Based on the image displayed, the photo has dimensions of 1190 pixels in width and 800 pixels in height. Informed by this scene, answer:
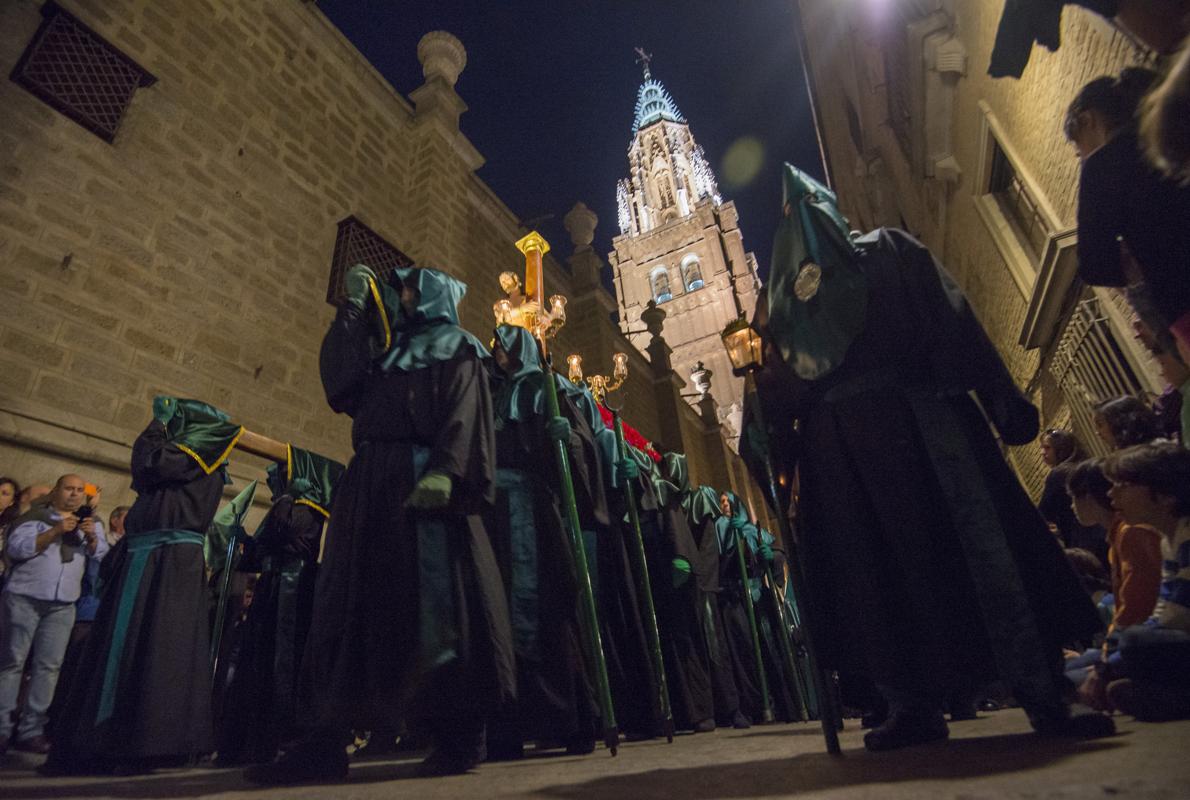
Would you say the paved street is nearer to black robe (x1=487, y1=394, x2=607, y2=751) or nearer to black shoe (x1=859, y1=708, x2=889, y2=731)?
black shoe (x1=859, y1=708, x2=889, y2=731)

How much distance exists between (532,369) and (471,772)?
7.98 feet

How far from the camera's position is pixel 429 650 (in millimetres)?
2154

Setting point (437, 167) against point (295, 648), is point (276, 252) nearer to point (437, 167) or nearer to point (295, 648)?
point (437, 167)

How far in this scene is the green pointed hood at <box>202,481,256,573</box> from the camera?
14.4 feet

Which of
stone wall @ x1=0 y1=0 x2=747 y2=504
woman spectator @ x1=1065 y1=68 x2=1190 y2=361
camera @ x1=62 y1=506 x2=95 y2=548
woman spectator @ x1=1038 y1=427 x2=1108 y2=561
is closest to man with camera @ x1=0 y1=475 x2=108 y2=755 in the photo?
camera @ x1=62 y1=506 x2=95 y2=548

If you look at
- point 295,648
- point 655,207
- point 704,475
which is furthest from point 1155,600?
point 655,207

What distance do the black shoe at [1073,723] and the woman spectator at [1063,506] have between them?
264cm

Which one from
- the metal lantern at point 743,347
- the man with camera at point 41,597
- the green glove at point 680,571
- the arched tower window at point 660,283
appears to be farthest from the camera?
the arched tower window at point 660,283

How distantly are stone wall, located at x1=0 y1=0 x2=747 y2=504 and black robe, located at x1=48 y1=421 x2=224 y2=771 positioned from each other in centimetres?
175

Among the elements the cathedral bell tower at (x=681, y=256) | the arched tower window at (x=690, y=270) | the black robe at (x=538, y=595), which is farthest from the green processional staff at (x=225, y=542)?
the arched tower window at (x=690, y=270)

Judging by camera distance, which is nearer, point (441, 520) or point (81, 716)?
point (441, 520)

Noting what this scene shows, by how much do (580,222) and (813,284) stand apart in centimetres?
1255

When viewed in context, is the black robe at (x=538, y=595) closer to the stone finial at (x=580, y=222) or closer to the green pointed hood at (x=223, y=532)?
the green pointed hood at (x=223, y=532)

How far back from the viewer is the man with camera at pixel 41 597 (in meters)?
4.01
